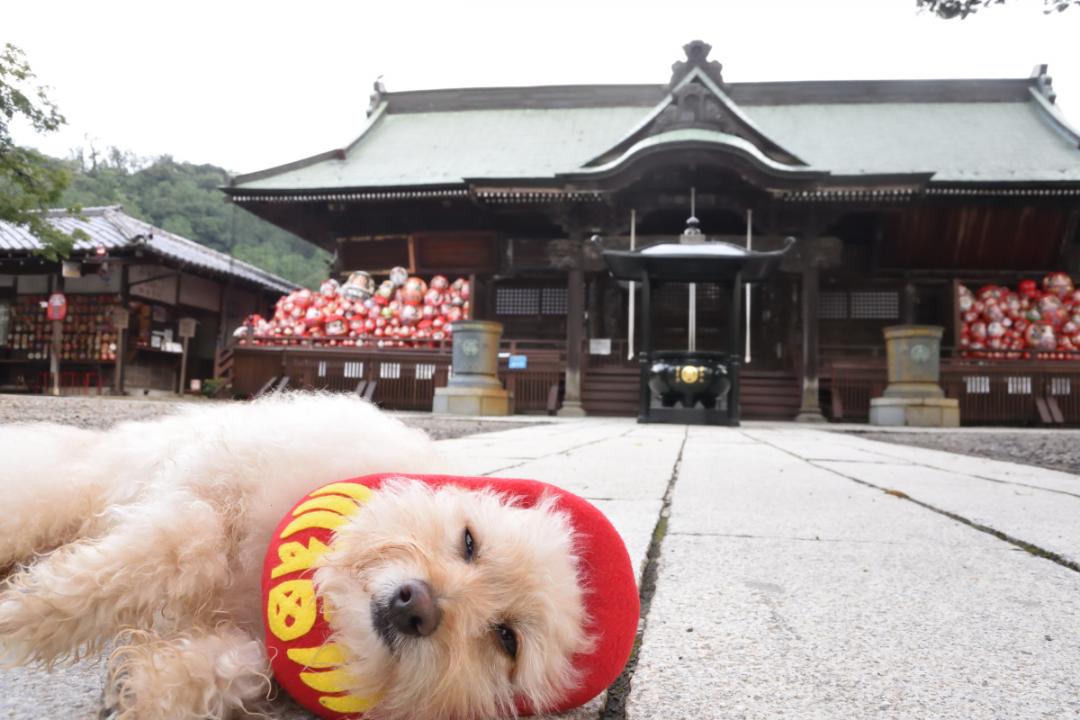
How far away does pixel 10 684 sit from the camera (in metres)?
0.95

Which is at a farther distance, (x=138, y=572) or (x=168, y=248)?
(x=168, y=248)

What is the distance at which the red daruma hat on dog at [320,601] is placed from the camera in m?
0.92

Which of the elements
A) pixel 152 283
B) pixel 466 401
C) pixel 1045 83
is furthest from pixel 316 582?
pixel 1045 83

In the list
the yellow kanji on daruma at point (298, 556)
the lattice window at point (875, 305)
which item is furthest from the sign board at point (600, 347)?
the yellow kanji on daruma at point (298, 556)

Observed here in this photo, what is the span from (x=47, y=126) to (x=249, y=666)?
10968mm

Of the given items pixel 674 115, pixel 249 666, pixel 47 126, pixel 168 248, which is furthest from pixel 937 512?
pixel 168 248

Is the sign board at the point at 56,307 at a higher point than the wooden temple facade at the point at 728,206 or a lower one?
lower

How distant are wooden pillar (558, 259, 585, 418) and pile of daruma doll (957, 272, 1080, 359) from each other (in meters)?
7.70

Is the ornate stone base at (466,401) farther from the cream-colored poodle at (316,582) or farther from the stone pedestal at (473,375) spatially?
the cream-colored poodle at (316,582)

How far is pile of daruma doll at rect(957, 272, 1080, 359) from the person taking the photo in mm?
14430

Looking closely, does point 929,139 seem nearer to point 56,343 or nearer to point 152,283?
point 152,283

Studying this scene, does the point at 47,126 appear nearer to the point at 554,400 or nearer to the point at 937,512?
the point at 554,400

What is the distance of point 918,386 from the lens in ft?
38.4

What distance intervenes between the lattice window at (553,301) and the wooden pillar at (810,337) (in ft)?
17.2
